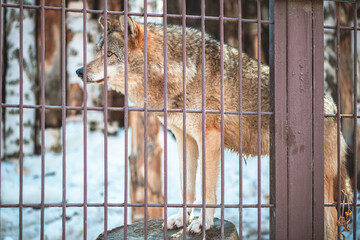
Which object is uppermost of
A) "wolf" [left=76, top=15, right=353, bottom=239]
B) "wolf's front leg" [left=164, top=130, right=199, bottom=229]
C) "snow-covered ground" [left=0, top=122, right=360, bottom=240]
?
"wolf" [left=76, top=15, right=353, bottom=239]

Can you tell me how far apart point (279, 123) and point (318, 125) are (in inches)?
12.6

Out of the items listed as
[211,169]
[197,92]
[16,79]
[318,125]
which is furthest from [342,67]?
[16,79]

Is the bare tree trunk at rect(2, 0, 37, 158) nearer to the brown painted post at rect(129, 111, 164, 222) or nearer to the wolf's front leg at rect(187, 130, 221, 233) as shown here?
the brown painted post at rect(129, 111, 164, 222)

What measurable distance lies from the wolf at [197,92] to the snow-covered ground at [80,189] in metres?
3.45

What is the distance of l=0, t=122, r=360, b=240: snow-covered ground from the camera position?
7.18 meters

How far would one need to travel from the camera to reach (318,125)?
3.24 metres

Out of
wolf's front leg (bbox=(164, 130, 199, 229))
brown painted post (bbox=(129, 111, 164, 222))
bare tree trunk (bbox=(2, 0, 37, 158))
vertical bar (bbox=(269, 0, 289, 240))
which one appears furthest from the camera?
bare tree trunk (bbox=(2, 0, 37, 158))

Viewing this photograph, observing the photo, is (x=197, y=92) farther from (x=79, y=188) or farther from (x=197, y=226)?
(x=79, y=188)

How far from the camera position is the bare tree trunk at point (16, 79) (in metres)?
7.48

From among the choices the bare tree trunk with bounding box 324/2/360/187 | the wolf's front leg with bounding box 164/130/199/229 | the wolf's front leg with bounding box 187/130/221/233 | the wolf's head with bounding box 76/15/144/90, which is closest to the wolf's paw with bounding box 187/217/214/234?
the wolf's front leg with bounding box 187/130/221/233

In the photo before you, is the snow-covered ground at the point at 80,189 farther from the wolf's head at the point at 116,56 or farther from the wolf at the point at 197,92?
the wolf's head at the point at 116,56

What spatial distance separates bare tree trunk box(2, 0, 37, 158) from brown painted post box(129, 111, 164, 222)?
2321mm

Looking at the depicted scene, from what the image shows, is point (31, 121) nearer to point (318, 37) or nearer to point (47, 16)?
point (47, 16)

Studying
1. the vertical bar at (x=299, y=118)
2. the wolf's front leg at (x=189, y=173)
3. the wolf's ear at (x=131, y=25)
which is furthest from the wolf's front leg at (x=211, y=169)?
the wolf's ear at (x=131, y=25)
